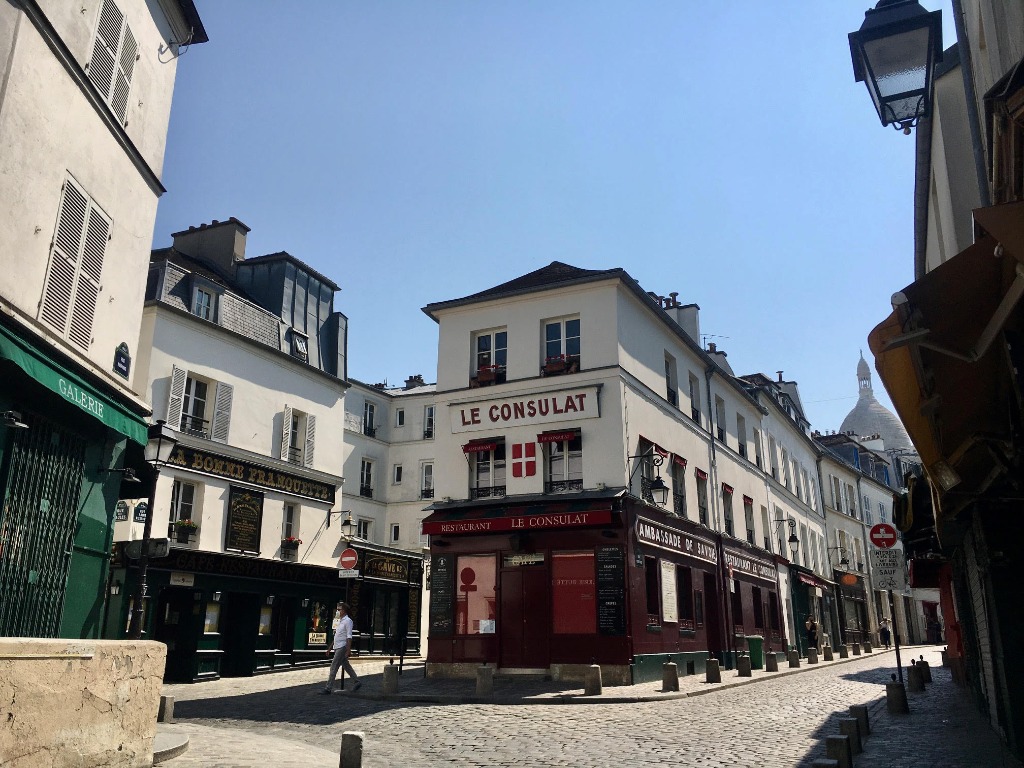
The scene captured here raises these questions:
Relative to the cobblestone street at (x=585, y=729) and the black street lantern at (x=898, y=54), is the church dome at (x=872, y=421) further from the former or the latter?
the black street lantern at (x=898, y=54)

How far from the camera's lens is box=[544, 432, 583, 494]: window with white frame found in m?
20.4

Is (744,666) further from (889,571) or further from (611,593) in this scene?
(889,571)

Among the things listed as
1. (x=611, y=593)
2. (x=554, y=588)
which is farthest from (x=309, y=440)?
(x=611, y=593)

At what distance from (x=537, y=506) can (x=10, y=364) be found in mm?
13084

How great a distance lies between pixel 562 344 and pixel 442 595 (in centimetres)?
707

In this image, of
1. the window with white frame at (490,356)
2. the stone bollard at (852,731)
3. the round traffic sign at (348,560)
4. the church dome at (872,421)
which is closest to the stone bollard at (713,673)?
the round traffic sign at (348,560)

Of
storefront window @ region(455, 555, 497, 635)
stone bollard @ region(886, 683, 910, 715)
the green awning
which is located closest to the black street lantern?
the green awning

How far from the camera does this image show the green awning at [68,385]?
870 cm

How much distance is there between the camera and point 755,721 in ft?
40.1

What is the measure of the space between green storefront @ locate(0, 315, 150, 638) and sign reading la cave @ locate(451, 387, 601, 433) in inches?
421

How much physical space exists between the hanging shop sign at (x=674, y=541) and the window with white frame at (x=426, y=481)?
15.7 m

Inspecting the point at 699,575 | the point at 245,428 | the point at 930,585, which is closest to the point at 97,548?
the point at 245,428

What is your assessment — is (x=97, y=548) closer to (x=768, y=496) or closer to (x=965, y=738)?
(x=965, y=738)

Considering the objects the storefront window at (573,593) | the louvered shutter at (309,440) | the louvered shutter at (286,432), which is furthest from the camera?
the louvered shutter at (309,440)
